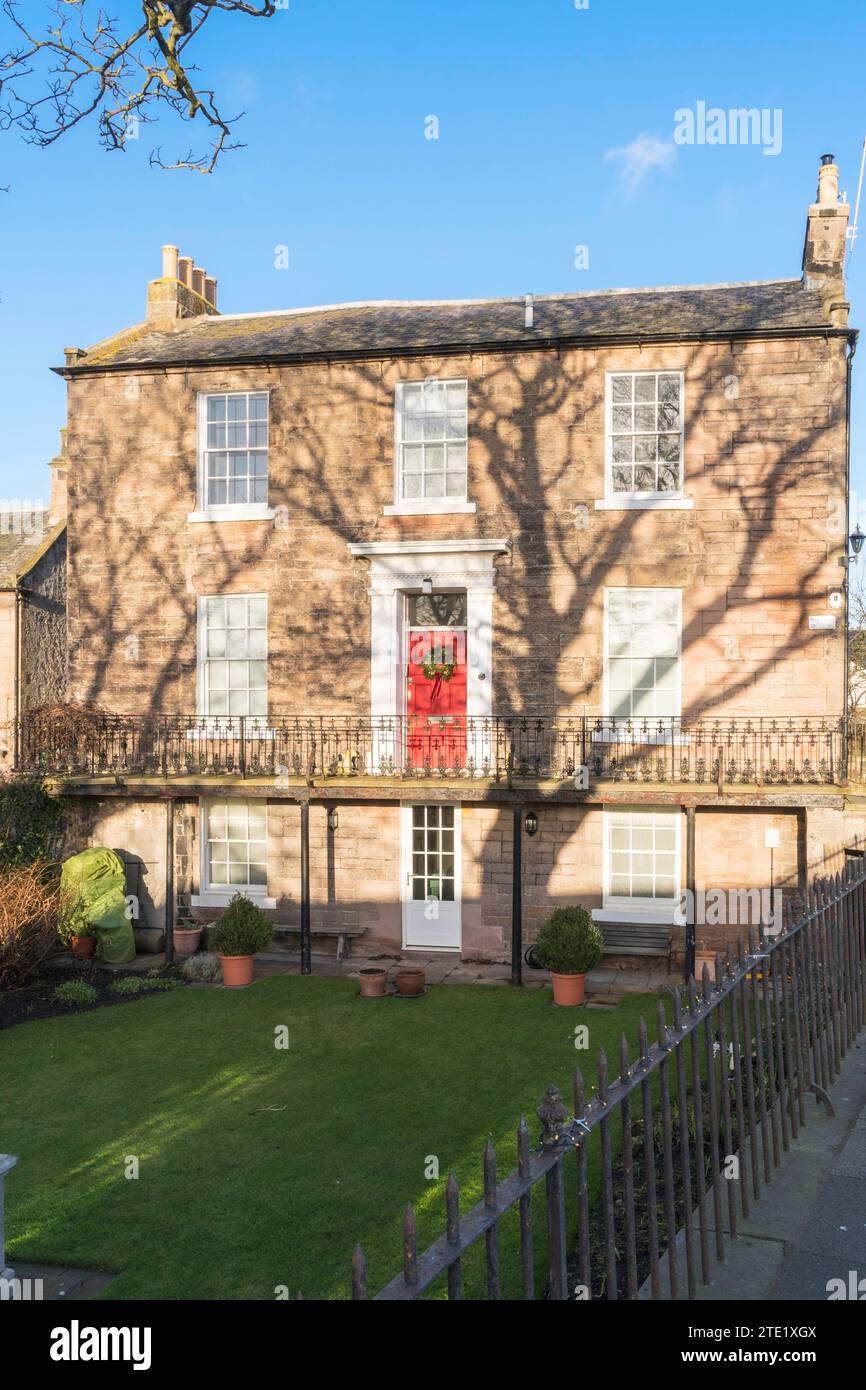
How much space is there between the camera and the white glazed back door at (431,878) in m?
17.2

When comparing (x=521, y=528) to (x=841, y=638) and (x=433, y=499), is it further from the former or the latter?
(x=841, y=638)

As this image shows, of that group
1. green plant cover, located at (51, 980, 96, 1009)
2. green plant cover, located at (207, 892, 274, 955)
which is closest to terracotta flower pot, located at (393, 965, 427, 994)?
green plant cover, located at (207, 892, 274, 955)

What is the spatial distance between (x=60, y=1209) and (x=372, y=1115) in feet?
9.75

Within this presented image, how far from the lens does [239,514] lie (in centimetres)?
1809

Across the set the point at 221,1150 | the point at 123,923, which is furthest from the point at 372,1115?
the point at 123,923

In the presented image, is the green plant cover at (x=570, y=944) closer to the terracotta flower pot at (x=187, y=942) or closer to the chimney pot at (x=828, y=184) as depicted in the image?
the terracotta flower pot at (x=187, y=942)

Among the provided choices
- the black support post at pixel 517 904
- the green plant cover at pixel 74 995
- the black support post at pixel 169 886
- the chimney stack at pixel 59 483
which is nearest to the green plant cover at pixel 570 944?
the black support post at pixel 517 904

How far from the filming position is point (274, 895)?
17.9 metres

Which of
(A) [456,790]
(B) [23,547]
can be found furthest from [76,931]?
(B) [23,547]

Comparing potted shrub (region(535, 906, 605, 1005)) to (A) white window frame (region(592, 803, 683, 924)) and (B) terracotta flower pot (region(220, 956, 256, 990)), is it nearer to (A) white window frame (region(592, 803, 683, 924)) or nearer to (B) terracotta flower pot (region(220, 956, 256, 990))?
(A) white window frame (region(592, 803, 683, 924))

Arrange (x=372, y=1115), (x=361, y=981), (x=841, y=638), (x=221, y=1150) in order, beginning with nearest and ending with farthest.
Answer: (x=221, y=1150)
(x=372, y=1115)
(x=361, y=981)
(x=841, y=638)

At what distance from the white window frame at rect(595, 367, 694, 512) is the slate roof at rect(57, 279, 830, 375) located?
0.54m

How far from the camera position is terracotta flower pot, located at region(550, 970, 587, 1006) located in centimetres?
1416

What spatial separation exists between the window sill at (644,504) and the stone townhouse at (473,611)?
5 centimetres
